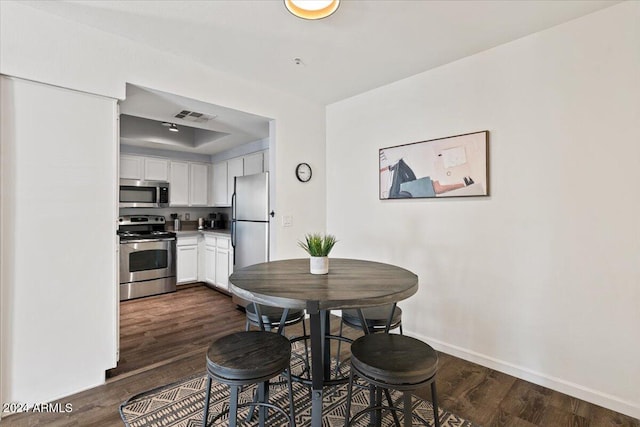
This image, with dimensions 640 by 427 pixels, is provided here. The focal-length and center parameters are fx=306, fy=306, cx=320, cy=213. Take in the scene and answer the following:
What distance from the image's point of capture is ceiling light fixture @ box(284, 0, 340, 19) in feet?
5.36

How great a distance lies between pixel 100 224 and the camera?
217 cm

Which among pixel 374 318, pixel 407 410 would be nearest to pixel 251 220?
pixel 374 318

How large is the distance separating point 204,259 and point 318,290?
4096mm

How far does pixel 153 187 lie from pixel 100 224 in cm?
293

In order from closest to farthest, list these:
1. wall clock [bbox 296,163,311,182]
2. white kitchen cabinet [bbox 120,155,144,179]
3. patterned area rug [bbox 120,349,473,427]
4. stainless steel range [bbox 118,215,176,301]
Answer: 1. patterned area rug [bbox 120,349,473,427]
2. wall clock [bbox 296,163,311,182]
3. stainless steel range [bbox 118,215,176,301]
4. white kitchen cabinet [bbox 120,155,144,179]

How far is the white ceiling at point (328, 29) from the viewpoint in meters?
1.90

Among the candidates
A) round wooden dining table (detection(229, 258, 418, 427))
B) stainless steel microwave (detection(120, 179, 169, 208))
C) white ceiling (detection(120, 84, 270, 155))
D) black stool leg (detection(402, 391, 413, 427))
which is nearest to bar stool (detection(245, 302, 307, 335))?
round wooden dining table (detection(229, 258, 418, 427))

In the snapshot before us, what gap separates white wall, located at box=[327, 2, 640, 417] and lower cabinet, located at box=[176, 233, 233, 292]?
2741 millimetres

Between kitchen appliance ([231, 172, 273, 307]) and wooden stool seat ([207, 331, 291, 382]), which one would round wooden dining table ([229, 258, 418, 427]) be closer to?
wooden stool seat ([207, 331, 291, 382])

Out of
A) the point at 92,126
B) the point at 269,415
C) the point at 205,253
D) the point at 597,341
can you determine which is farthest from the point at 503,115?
the point at 205,253

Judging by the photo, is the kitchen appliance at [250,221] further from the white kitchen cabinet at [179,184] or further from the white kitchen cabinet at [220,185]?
the white kitchen cabinet at [179,184]

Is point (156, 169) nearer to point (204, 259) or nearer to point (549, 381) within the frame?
point (204, 259)

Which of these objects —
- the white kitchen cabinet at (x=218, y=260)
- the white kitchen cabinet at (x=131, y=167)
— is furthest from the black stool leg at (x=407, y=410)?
the white kitchen cabinet at (x=131, y=167)

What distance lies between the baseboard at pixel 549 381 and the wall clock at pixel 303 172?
6.97 ft
